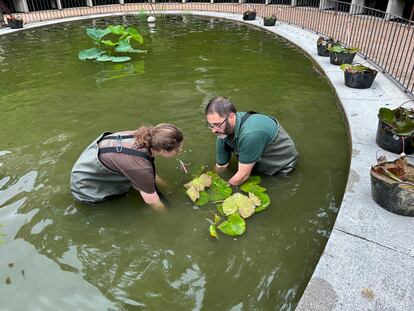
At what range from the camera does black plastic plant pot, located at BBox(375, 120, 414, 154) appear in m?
4.24

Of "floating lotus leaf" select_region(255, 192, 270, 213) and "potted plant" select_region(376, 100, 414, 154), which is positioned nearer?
"floating lotus leaf" select_region(255, 192, 270, 213)

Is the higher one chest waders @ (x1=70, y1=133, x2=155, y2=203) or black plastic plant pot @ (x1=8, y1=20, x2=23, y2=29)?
chest waders @ (x1=70, y1=133, x2=155, y2=203)

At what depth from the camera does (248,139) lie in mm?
3686

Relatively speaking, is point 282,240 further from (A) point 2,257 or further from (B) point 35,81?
(B) point 35,81

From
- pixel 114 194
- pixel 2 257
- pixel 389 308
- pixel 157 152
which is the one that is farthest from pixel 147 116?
pixel 389 308

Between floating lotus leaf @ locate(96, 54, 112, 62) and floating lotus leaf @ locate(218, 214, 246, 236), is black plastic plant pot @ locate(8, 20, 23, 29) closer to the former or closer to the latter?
floating lotus leaf @ locate(96, 54, 112, 62)

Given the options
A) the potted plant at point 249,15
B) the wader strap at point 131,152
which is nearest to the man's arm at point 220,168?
the wader strap at point 131,152

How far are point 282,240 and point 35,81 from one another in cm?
792

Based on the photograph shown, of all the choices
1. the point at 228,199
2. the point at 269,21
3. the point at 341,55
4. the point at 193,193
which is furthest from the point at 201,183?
the point at 269,21

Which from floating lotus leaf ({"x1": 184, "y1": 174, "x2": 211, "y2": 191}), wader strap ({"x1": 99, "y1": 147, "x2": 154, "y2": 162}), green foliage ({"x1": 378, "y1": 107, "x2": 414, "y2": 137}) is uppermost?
wader strap ({"x1": 99, "y1": 147, "x2": 154, "y2": 162})

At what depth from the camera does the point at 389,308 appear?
2.46 metres

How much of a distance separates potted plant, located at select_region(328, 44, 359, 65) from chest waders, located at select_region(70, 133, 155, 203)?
20.9 ft

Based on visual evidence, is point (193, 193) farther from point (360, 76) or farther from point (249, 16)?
point (249, 16)

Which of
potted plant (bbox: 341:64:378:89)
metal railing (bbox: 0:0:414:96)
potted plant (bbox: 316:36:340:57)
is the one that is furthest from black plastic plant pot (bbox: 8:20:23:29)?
potted plant (bbox: 341:64:378:89)
